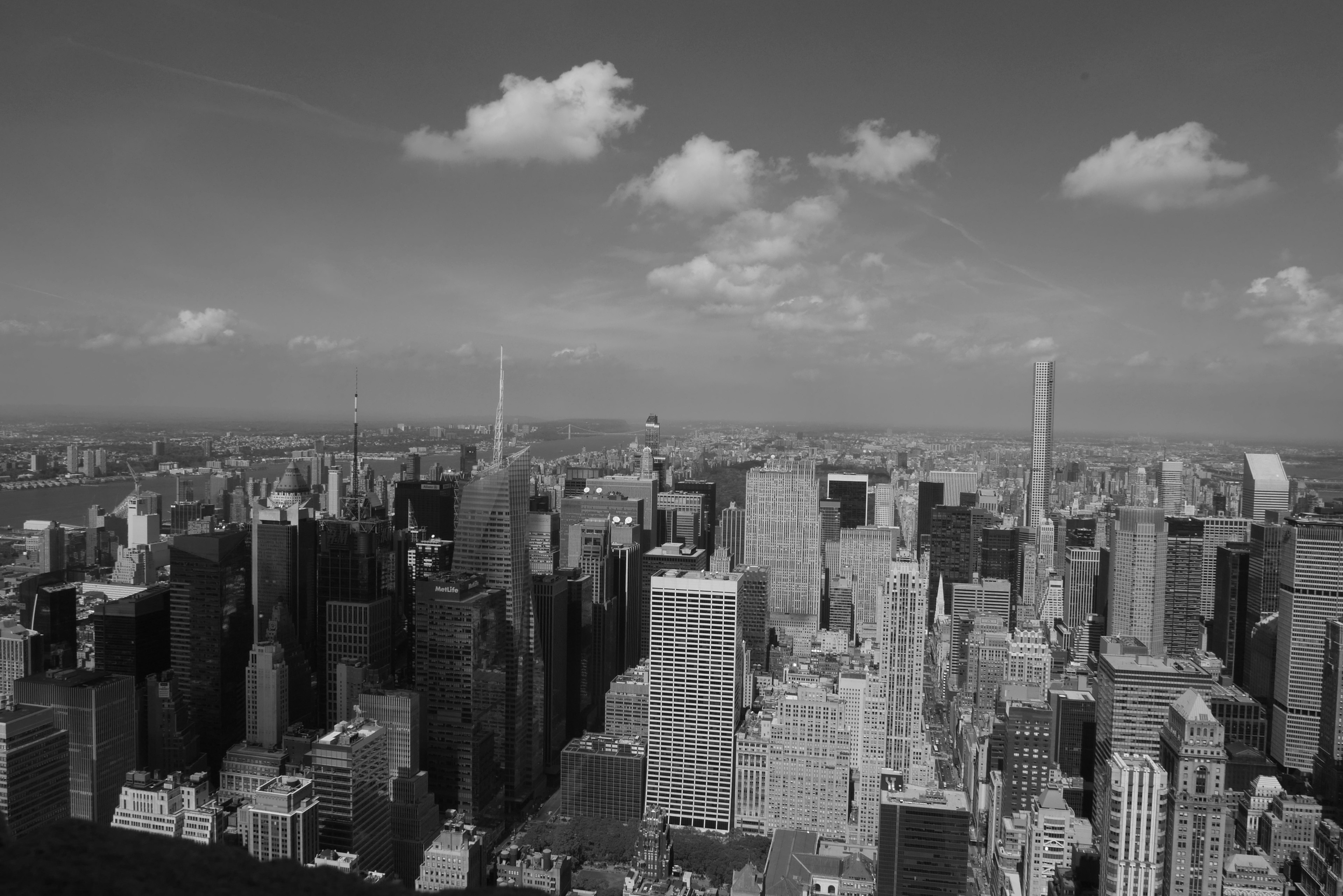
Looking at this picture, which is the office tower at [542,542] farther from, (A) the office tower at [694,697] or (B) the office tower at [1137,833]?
(B) the office tower at [1137,833]

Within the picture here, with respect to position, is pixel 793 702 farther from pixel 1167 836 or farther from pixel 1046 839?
pixel 1167 836

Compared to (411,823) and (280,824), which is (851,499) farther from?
(280,824)

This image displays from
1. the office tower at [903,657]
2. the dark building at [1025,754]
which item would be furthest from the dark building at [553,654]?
the dark building at [1025,754]

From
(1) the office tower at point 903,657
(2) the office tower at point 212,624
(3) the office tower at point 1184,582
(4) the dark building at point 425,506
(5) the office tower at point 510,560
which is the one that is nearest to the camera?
(2) the office tower at point 212,624

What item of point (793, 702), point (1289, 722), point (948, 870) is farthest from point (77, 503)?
point (1289, 722)

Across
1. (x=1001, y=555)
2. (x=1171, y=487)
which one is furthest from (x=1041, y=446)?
(x=1001, y=555)

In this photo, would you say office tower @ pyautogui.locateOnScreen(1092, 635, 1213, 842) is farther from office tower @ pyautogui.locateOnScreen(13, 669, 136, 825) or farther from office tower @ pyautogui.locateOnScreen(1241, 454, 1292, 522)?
office tower @ pyautogui.locateOnScreen(13, 669, 136, 825)

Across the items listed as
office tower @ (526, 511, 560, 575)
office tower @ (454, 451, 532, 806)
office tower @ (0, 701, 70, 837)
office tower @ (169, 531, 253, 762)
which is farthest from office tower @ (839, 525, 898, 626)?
office tower @ (0, 701, 70, 837)
